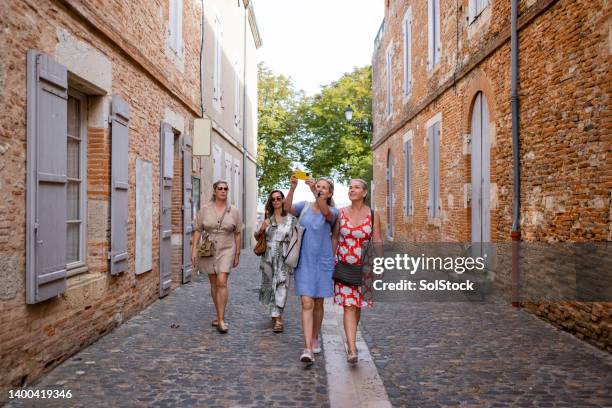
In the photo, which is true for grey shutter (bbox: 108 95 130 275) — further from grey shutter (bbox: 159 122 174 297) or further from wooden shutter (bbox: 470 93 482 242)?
wooden shutter (bbox: 470 93 482 242)

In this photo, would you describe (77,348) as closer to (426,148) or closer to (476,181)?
(476,181)

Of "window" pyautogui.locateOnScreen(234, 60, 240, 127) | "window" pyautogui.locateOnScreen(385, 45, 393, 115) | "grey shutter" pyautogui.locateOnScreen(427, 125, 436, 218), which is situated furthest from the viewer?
"window" pyautogui.locateOnScreen(385, 45, 393, 115)

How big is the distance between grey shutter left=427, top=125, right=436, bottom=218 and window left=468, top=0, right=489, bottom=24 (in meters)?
3.30

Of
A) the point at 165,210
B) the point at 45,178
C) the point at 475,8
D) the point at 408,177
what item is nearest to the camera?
the point at 45,178

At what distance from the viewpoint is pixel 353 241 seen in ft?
17.0

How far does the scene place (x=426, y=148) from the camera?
13969 mm

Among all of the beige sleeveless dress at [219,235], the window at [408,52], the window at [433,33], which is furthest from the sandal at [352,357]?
the window at [408,52]

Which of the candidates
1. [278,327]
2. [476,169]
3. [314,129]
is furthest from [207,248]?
[314,129]

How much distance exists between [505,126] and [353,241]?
4525mm

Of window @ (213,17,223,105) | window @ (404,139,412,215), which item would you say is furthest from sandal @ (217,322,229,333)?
window @ (404,139,412,215)

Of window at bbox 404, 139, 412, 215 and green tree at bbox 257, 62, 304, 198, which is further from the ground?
green tree at bbox 257, 62, 304, 198

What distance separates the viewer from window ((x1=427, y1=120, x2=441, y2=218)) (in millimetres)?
12803

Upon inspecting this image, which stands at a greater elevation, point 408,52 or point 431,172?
point 408,52

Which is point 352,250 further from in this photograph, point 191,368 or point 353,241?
point 191,368
